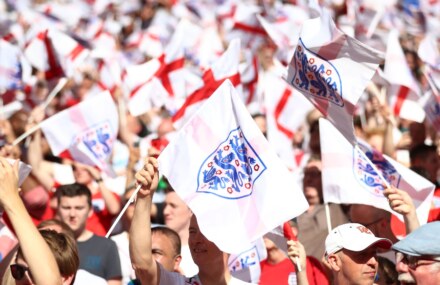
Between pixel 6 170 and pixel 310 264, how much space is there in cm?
247

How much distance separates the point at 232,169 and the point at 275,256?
1.45 meters

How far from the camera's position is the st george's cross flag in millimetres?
6379

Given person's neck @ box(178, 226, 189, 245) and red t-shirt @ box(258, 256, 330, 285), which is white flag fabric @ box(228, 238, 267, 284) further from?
person's neck @ box(178, 226, 189, 245)

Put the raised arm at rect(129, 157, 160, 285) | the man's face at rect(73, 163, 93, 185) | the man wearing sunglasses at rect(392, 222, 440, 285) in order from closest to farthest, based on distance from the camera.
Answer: the man wearing sunglasses at rect(392, 222, 440, 285) < the raised arm at rect(129, 157, 160, 285) < the man's face at rect(73, 163, 93, 185)

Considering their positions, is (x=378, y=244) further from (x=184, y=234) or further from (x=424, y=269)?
(x=184, y=234)

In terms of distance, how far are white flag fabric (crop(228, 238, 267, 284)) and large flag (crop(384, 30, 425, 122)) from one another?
8.39 ft

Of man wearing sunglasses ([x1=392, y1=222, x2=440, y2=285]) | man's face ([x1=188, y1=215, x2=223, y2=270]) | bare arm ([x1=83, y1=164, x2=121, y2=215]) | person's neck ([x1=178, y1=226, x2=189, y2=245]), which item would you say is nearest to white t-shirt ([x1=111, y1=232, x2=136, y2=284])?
person's neck ([x1=178, y1=226, x2=189, y2=245])

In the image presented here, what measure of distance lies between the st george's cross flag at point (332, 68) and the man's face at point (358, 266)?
1.30 metres

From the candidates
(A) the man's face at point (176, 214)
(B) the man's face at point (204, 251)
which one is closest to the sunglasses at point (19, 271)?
(B) the man's face at point (204, 251)

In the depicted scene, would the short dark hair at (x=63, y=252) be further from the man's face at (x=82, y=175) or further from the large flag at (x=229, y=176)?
the man's face at (x=82, y=175)

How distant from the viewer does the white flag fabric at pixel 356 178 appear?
663 cm

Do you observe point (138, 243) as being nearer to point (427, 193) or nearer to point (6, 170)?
point (6, 170)

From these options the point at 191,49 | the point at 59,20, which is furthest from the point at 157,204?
the point at 59,20

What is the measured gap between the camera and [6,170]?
4.38 metres
